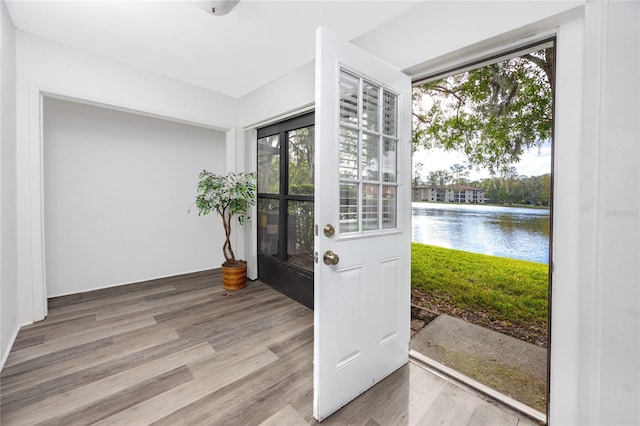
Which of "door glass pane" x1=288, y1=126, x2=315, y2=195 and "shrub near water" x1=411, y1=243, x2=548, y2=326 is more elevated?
"door glass pane" x1=288, y1=126, x2=315, y2=195

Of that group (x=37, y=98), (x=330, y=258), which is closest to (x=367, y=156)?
(x=330, y=258)

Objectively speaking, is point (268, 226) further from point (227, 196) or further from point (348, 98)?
point (348, 98)

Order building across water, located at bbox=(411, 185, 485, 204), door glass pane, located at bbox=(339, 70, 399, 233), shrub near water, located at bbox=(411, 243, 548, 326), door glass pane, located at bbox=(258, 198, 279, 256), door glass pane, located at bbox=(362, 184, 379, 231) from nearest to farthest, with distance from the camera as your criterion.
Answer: door glass pane, located at bbox=(339, 70, 399, 233), door glass pane, located at bbox=(362, 184, 379, 231), shrub near water, located at bbox=(411, 243, 548, 326), door glass pane, located at bbox=(258, 198, 279, 256), building across water, located at bbox=(411, 185, 485, 204)

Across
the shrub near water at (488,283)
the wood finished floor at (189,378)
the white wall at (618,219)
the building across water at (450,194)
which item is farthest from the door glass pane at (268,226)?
the white wall at (618,219)

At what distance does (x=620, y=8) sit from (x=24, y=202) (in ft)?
12.6

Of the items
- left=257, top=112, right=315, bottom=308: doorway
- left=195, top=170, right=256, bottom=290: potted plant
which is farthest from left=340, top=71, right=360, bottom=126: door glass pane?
left=195, top=170, right=256, bottom=290: potted plant

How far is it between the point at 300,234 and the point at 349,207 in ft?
5.17

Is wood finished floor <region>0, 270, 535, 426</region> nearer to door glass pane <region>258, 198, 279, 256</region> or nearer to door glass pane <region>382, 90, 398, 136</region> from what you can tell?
door glass pane <region>258, 198, 279, 256</region>

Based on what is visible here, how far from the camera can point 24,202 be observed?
2.23 meters

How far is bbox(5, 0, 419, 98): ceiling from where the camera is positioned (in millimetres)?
1859

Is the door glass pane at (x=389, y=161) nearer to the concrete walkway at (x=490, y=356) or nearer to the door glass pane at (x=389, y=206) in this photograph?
the door glass pane at (x=389, y=206)

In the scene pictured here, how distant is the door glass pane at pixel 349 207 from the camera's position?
1.44 meters

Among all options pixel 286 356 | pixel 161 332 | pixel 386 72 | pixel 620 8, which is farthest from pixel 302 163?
pixel 620 8

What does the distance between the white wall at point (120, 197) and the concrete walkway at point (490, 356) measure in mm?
Answer: 3300
